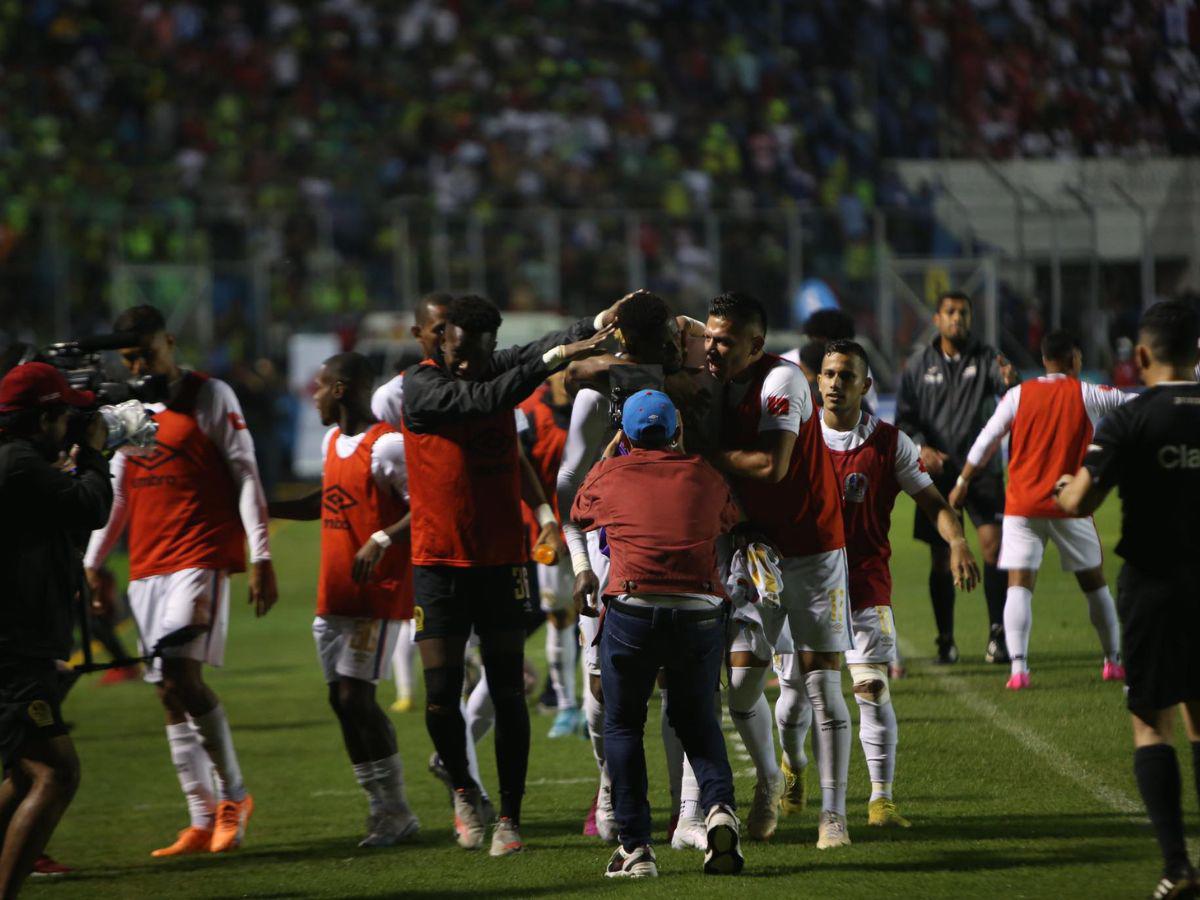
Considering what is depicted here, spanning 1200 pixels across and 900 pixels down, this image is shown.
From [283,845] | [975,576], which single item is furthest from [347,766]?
[975,576]

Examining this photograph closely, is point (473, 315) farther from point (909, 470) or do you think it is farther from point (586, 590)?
point (909, 470)

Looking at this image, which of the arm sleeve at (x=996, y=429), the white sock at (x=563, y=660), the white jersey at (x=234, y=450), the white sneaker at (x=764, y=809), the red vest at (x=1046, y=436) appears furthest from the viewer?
the white sock at (x=563, y=660)

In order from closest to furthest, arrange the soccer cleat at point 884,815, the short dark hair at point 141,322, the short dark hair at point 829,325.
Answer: the soccer cleat at point 884,815
the short dark hair at point 141,322
the short dark hair at point 829,325

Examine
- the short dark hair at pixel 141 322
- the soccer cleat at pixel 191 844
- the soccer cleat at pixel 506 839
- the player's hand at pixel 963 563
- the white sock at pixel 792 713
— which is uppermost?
the short dark hair at pixel 141 322

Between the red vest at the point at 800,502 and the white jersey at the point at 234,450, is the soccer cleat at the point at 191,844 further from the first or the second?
the red vest at the point at 800,502

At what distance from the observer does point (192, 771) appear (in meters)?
7.13

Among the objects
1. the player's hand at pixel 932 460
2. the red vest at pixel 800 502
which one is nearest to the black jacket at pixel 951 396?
the player's hand at pixel 932 460

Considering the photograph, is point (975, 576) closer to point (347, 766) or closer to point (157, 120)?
point (347, 766)

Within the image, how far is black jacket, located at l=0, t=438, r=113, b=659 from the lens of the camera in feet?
17.6

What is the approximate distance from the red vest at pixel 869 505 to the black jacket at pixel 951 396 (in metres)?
3.68

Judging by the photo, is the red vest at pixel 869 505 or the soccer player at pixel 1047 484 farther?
the soccer player at pixel 1047 484

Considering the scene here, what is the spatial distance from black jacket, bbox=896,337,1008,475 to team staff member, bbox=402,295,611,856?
4.61 m

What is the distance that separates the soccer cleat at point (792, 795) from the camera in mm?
6566

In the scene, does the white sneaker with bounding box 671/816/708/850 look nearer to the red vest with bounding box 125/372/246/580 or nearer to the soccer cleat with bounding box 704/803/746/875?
the soccer cleat with bounding box 704/803/746/875
